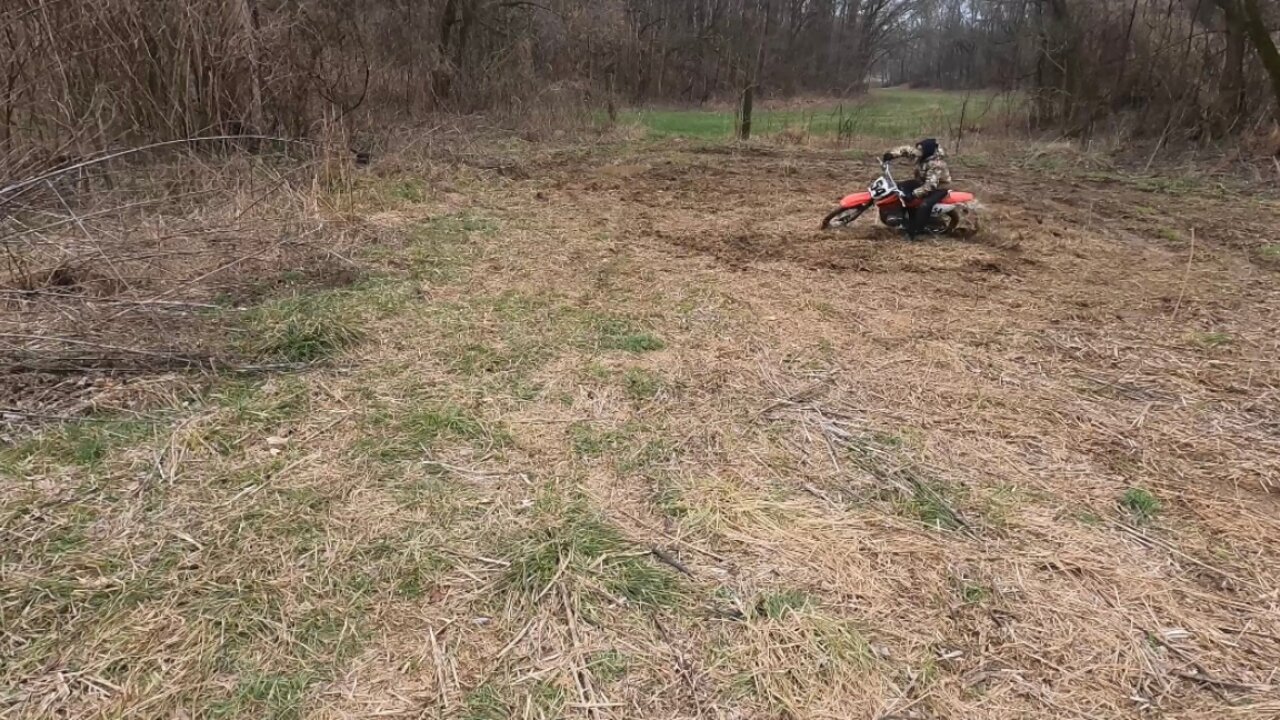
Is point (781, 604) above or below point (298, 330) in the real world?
below

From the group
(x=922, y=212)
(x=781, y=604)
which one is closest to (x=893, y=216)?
(x=922, y=212)

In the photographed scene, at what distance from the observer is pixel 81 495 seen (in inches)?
89.2

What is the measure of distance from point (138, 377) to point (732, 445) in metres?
2.54

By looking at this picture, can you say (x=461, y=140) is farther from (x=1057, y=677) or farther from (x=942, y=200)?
(x=1057, y=677)

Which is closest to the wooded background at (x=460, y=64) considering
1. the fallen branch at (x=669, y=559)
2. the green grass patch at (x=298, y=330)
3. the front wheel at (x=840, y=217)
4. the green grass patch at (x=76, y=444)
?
the green grass patch at (x=298, y=330)

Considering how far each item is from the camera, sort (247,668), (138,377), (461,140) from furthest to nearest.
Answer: (461,140), (138,377), (247,668)

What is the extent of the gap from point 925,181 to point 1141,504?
3906 mm

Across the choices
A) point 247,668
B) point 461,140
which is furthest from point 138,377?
point 461,140

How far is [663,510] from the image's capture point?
2326 mm

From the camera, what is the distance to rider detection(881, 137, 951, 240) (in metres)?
5.43

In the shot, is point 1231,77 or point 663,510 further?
point 1231,77

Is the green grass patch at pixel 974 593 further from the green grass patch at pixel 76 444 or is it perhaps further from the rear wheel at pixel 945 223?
the rear wheel at pixel 945 223

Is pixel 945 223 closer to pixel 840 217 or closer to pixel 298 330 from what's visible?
pixel 840 217

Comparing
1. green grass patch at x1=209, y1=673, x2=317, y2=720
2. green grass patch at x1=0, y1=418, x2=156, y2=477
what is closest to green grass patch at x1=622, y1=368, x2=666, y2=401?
green grass patch at x1=209, y1=673, x2=317, y2=720
